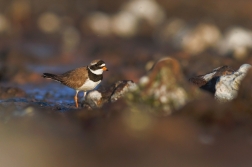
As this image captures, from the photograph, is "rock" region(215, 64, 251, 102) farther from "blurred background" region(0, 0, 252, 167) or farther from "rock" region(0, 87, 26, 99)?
"rock" region(0, 87, 26, 99)

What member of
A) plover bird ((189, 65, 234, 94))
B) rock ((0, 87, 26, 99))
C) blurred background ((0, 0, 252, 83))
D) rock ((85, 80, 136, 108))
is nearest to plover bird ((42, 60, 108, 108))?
rock ((85, 80, 136, 108))

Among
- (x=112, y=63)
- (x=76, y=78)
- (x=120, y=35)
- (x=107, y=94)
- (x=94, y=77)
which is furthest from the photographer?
(x=120, y=35)

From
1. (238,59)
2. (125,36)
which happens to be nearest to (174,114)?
(238,59)

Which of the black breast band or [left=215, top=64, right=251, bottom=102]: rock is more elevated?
[left=215, top=64, right=251, bottom=102]: rock

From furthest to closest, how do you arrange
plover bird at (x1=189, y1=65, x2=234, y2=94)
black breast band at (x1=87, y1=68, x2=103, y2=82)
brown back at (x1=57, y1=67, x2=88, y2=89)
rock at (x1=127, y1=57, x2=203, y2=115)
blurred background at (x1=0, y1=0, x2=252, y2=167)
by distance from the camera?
brown back at (x1=57, y1=67, x2=88, y2=89), black breast band at (x1=87, y1=68, x2=103, y2=82), plover bird at (x1=189, y1=65, x2=234, y2=94), rock at (x1=127, y1=57, x2=203, y2=115), blurred background at (x1=0, y1=0, x2=252, y2=167)

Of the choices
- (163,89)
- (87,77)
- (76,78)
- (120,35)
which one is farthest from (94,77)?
(120,35)

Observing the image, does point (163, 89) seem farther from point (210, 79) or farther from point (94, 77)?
point (94, 77)

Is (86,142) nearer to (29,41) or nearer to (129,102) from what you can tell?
(129,102)
